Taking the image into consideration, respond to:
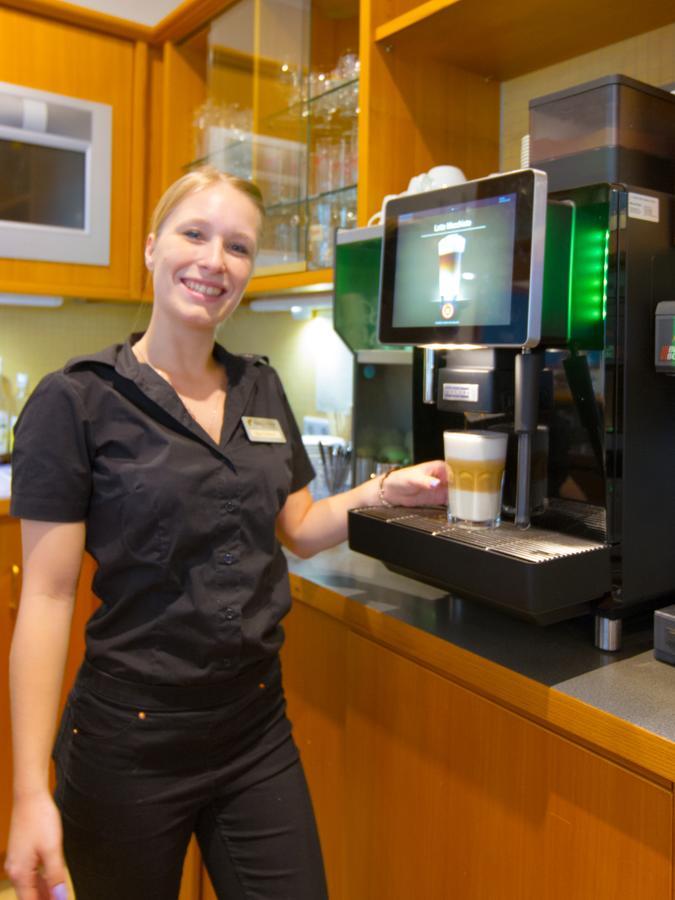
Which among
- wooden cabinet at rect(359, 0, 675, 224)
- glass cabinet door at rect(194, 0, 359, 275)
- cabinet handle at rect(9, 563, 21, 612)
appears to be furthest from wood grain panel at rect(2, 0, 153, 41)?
cabinet handle at rect(9, 563, 21, 612)

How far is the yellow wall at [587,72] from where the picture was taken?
1.50m

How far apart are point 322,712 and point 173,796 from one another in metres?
0.42

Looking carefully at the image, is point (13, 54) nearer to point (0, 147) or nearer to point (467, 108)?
point (0, 147)

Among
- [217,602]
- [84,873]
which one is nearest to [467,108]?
[217,602]

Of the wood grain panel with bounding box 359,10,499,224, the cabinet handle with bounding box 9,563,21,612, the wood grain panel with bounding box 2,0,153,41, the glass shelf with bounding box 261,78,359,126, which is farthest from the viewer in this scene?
the wood grain panel with bounding box 2,0,153,41

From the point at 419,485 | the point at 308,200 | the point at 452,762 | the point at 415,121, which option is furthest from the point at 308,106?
the point at 452,762

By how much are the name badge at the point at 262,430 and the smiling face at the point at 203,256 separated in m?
0.15

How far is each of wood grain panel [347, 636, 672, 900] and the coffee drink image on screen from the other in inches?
21.2

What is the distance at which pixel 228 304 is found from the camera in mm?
1164

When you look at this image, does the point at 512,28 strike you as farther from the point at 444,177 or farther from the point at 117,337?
the point at 117,337

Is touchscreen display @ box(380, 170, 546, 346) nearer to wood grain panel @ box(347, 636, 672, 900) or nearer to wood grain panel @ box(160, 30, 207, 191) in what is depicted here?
wood grain panel @ box(347, 636, 672, 900)

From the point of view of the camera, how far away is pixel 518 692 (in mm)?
1042

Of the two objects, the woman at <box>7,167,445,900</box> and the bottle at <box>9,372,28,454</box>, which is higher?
the bottle at <box>9,372,28,454</box>

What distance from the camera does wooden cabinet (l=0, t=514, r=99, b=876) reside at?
6.37 ft
